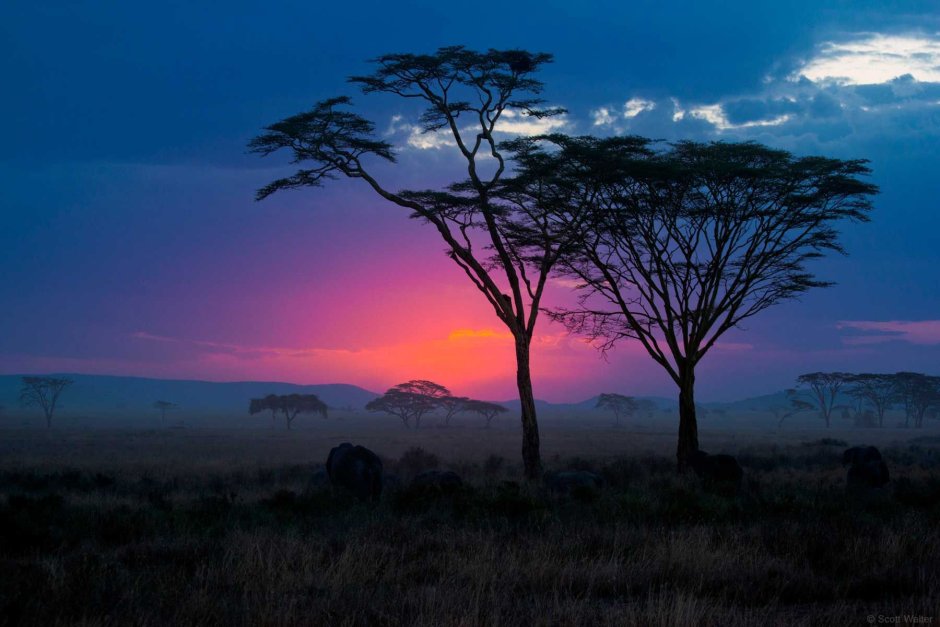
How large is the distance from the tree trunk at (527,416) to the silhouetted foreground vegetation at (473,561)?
7972 mm

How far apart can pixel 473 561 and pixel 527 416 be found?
51.5ft

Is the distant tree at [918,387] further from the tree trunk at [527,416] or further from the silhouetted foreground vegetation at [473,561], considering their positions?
the silhouetted foreground vegetation at [473,561]

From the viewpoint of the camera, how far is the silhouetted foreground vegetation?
20.7 ft

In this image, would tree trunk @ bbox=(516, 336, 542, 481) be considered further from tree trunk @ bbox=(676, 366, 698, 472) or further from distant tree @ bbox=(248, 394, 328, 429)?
distant tree @ bbox=(248, 394, 328, 429)

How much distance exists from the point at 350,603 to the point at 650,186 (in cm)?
2119

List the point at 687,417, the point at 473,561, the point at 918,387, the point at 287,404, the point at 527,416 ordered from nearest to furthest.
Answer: the point at 473,561 < the point at 527,416 < the point at 687,417 < the point at 918,387 < the point at 287,404

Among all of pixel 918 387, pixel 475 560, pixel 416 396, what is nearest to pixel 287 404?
pixel 416 396

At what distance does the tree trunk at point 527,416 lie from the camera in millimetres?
23406

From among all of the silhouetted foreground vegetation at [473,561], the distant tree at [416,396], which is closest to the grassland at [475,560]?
the silhouetted foreground vegetation at [473,561]

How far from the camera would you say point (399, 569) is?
320 inches

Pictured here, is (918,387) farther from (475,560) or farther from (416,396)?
(475,560)

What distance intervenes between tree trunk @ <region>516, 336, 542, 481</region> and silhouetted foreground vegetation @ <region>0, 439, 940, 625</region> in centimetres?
797

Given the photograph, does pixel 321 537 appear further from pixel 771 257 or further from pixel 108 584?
pixel 771 257

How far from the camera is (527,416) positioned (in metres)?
23.8
